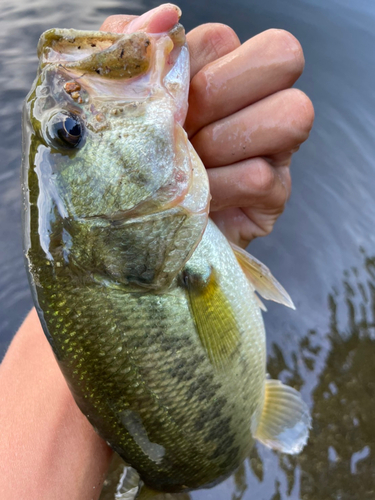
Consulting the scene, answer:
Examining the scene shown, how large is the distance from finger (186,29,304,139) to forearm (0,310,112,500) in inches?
52.2

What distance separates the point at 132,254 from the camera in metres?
1.10

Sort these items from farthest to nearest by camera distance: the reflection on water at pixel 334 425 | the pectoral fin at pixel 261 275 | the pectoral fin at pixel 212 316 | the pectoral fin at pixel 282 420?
1. the reflection on water at pixel 334 425
2. the pectoral fin at pixel 282 420
3. the pectoral fin at pixel 261 275
4. the pectoral fin at pixel 212 316

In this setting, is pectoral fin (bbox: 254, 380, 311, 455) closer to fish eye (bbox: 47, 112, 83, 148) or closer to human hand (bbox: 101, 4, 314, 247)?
human hand (bbox: 101, 4, 314, 247)

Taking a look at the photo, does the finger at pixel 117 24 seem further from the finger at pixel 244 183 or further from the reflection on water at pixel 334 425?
the reflection on water at pixel 334 425

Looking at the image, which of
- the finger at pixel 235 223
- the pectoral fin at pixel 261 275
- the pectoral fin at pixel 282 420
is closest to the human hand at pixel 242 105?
the pectoral fin at pixel 261 275

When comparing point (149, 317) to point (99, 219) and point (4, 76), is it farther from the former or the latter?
point (4, 76)

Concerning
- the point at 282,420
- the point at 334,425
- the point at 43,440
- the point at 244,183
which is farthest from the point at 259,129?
the point at 334,425

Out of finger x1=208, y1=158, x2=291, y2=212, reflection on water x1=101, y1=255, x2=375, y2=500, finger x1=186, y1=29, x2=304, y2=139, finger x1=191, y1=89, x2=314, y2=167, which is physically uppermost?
finger x1=186, y1=29, x2=304, y2=139

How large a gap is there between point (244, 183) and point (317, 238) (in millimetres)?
2266

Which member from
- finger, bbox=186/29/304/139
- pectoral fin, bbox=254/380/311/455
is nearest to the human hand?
finger, bbox=186/29/304/139

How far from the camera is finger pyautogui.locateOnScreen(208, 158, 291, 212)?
1498mm

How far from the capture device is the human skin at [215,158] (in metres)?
1.34

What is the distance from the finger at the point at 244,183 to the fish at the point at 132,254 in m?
0.30

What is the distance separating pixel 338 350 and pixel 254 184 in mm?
1947
